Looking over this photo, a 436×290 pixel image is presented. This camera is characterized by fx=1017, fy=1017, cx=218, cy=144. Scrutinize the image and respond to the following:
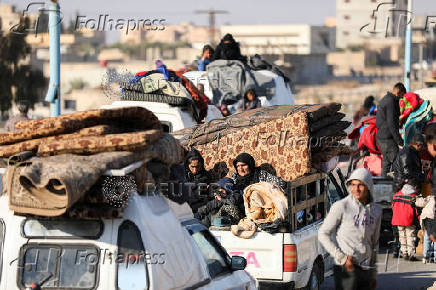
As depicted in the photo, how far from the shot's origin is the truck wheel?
35.9 ft

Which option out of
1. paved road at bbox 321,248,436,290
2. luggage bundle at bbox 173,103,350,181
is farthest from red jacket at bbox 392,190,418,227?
luggage bundle at bbox 173,103,350,181

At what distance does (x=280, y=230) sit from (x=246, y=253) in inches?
17.1

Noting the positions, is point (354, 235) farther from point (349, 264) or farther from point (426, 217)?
point (426, 217)

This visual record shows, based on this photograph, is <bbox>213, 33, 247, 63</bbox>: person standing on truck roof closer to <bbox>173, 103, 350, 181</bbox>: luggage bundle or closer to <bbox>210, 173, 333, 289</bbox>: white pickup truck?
<bbox>173, 103, 350, 181</bbox>: luggage bundle

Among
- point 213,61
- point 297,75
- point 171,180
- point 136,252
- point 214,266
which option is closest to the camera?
point 136,252

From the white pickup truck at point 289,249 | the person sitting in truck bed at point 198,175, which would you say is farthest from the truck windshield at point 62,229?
the person sitting in truck bed at point 198,175

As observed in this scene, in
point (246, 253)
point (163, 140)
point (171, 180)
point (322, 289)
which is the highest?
point (163, 140)

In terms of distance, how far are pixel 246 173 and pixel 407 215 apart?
3.43 metres

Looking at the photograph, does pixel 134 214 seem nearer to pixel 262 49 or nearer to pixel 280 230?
pixel 280 230

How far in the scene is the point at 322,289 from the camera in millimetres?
12516

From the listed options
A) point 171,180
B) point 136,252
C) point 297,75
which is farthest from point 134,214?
point 297,75

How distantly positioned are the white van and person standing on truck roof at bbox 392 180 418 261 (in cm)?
756

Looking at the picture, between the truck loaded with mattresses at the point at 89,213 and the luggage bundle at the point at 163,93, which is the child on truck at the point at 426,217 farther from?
the truck loaded with mattresses at the point at 89,213

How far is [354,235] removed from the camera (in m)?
8.62
